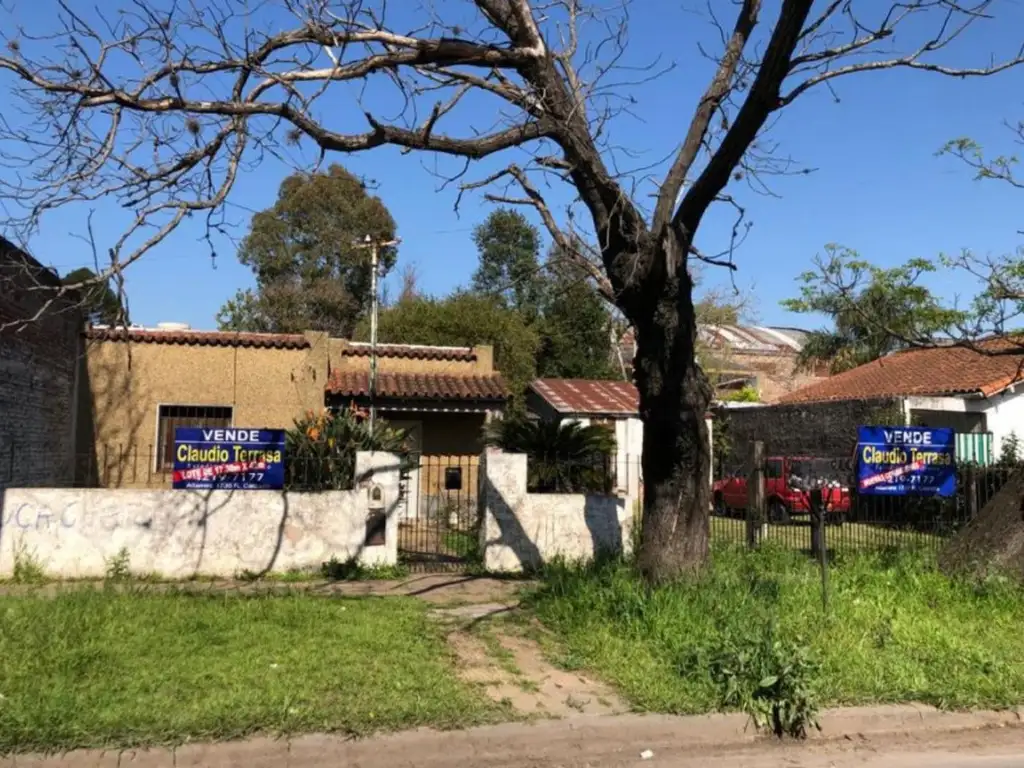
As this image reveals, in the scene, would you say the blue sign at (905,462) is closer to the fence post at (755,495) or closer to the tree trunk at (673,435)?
the fence post at (755,495)

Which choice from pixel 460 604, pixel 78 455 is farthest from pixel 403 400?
pixel 460 604

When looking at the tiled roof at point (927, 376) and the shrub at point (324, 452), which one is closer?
the shrub at point (324, 452)

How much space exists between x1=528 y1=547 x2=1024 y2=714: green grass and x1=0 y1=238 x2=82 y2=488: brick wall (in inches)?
341

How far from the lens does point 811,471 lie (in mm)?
15469

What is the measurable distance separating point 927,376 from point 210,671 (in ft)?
69.4

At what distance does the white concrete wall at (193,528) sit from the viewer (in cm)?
966

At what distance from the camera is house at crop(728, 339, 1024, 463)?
1892 centimetres

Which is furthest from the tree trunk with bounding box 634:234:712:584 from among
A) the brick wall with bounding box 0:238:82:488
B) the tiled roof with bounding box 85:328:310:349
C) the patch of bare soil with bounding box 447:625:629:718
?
the tiled roof with bounding box 85:328:310:349

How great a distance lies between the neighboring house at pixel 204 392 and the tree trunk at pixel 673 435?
937 centimetres

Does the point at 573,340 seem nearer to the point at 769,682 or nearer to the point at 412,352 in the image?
the point at 412,352

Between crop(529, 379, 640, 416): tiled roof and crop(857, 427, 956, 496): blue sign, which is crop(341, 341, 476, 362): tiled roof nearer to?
crop(529, 379, 640, 416): tiled roof

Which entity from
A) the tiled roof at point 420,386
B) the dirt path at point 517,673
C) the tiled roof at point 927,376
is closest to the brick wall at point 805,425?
the tiled roof at point 927,376

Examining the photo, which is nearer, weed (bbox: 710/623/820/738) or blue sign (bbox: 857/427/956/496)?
weed (bbox: 710/623/820/738)

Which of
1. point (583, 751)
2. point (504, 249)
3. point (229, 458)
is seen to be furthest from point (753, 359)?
point (583, 751)
